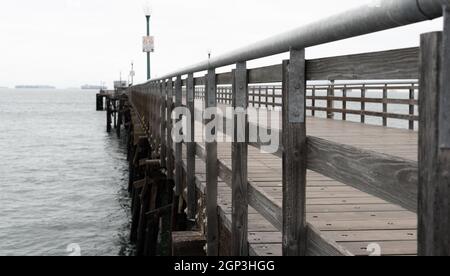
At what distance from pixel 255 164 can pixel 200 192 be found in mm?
1851

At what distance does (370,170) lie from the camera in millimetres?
2033

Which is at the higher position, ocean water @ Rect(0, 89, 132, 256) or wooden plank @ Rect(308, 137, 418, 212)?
wooden plank @ Rect(308, 137, 418, 212)

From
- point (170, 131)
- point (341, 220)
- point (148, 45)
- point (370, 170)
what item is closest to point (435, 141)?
point (370, 170)

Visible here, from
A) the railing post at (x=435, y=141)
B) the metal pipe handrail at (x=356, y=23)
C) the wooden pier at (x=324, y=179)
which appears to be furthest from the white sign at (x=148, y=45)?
the railing post at (x=435, y=141)

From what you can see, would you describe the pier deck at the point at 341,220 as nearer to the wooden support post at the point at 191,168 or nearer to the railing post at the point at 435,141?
the wooden support post at the point at 191,168

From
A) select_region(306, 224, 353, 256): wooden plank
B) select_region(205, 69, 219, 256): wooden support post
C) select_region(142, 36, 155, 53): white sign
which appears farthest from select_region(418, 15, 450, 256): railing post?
select_region(142, 36, 155, 53): white sign

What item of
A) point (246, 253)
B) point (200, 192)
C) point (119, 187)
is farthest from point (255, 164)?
point (119, 187)

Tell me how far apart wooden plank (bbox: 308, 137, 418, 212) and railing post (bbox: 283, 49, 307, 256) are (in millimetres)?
120

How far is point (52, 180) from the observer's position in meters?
25.0

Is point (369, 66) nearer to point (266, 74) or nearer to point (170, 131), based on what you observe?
point (266, 74)

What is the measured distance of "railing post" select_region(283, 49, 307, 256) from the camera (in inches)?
106

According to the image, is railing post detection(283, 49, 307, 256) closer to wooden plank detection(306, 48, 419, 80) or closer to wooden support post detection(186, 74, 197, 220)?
wooden plank detection(306, 48, 419, 80)

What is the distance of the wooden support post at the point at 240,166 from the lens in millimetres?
3799

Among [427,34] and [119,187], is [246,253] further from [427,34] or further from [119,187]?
[119,187]
